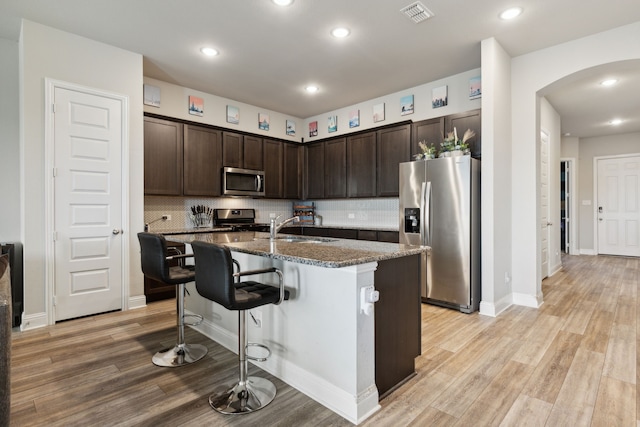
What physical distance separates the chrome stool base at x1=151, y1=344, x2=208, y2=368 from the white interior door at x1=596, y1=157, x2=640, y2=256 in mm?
8913

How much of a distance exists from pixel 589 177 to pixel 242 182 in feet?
25.8

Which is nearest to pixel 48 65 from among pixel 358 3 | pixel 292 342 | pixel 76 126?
pixel 76 126

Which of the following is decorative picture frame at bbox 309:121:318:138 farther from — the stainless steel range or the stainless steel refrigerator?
the stainless steel refrigerator

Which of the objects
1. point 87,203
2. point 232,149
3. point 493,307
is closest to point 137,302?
point 87,203

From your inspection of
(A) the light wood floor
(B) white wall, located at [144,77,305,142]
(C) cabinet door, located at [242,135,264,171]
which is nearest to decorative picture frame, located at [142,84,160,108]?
(B) white wall, located at [144,77,305,142]

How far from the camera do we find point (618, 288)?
15.1 ft

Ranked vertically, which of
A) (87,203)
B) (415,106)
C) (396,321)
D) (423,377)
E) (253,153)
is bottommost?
(423,377)

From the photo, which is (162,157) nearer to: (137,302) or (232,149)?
(232,149)

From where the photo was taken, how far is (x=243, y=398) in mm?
1938

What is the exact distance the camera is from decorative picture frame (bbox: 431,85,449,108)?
14.9 feet

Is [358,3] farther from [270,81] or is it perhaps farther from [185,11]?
[270,81]

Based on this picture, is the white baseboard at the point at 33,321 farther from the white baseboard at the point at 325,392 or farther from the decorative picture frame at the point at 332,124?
the decorative picture frame at the point at 332,124

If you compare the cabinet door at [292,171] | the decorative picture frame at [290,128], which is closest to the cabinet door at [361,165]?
the cabinet door at [292,171]

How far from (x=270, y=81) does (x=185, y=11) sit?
1712 millimetres
